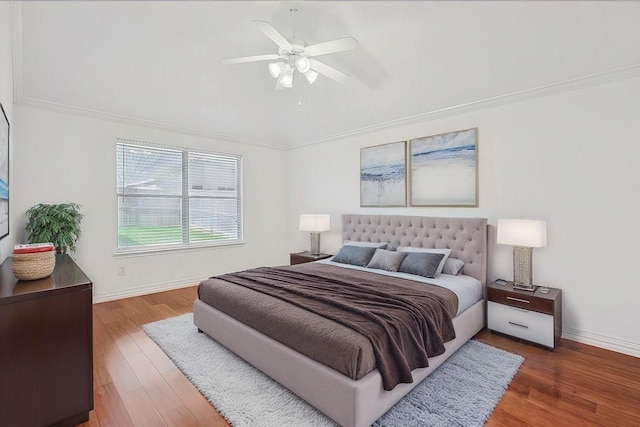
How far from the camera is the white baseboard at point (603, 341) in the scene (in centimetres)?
272

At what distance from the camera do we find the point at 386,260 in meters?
3.64

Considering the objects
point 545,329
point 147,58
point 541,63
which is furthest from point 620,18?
point 147,58

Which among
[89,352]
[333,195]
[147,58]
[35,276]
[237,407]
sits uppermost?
[147,58]

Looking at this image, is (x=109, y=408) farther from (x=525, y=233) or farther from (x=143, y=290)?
(x=525, y=233)

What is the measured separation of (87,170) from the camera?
3.98 meters

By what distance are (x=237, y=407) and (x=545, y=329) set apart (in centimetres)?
273

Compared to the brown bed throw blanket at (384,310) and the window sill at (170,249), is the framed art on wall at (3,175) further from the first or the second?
the window sill at (170,249)

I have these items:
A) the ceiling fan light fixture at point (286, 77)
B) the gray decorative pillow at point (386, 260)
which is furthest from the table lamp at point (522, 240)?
the ceiling fan light fixture at point (286, 77)

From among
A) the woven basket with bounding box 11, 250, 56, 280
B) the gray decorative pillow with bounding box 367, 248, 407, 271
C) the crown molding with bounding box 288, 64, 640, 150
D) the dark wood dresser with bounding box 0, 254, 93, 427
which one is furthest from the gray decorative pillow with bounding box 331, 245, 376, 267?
the woven basket with bounding box 11, 250, 56, 280

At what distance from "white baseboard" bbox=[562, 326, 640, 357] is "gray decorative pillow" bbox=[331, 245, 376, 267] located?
2.13 meters

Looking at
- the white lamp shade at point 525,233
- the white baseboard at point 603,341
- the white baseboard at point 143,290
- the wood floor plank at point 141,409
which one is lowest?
the wood floor plank at point 141,409

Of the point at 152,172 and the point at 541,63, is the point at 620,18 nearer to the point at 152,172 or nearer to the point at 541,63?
the point at 541,63

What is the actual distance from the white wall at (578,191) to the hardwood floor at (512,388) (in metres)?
0.42

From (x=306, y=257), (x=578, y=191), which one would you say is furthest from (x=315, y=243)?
(x=578, y=191)
